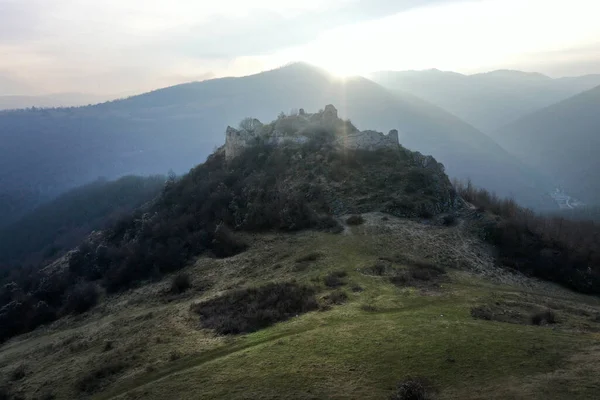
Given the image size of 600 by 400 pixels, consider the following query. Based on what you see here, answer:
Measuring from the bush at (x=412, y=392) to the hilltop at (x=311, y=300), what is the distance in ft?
0.35

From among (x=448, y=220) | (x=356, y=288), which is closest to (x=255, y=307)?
(x=356, y=288)

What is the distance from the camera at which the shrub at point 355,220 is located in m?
47.2

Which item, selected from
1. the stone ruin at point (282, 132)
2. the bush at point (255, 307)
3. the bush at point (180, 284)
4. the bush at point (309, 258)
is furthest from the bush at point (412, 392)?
the stone ruin at point (282, 132)

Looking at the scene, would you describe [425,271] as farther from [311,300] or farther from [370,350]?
[370,350]

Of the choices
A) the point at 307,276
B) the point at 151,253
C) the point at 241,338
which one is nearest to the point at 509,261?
the point at 307,276

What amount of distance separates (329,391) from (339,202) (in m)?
39.6

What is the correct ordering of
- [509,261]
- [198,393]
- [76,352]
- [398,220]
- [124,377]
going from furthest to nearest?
[398,220], [509,261], [76,352], [124,377], [198,393]

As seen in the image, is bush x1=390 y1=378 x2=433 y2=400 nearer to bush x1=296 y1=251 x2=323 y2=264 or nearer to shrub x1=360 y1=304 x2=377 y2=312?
shrub x1=360 y1=304 x2=377 y2=312

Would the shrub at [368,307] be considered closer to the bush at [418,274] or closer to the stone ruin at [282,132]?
the bush at [418,274]

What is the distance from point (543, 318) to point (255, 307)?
17.4 meters

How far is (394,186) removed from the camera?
2205 inches

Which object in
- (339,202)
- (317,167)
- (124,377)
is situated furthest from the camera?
(317,167)

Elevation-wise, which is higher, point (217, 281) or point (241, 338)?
point (241, 338)

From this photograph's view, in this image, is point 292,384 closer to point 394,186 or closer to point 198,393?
point 198,393
